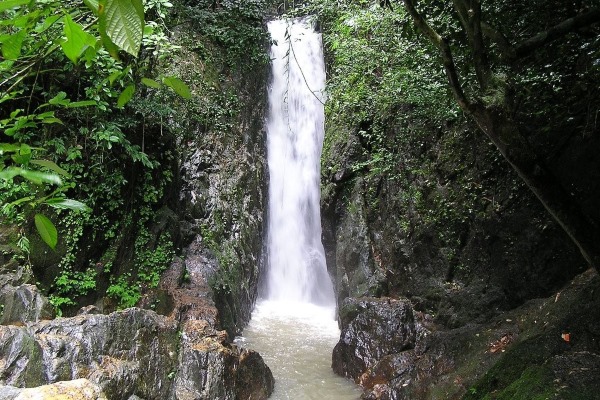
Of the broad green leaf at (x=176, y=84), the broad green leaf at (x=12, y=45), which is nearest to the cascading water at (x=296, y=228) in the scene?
the broad green leaf at (x=176, y=84)

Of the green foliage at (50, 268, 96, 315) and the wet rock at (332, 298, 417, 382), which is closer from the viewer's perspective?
the green foliage at (50, 268, 96, 315)

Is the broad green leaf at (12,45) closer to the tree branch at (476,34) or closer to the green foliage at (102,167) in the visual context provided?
the tree branch at (476,34)

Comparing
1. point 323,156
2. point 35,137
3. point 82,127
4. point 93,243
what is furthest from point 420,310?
point 35,137

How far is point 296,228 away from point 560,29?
32.0 feet

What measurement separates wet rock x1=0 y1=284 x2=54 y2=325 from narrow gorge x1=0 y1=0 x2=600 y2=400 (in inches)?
1.2

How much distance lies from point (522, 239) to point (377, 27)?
540 centimetres

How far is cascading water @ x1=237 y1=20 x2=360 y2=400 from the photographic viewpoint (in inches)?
346

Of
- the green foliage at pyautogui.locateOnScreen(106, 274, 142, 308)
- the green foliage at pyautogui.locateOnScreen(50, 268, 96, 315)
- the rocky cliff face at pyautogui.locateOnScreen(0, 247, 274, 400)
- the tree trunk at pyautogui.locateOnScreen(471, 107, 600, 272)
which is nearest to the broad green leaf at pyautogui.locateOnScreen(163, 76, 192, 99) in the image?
the tree trunk at pyautogui.locateOnScreen(471, 107, 600, 272)

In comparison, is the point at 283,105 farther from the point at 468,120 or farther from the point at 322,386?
the point at 322,386

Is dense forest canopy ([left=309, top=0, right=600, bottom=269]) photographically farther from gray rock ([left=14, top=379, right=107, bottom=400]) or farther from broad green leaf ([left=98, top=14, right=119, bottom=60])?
gray rock ([left=14, top=379, right=107, bottom=400])

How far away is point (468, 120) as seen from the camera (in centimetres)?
702

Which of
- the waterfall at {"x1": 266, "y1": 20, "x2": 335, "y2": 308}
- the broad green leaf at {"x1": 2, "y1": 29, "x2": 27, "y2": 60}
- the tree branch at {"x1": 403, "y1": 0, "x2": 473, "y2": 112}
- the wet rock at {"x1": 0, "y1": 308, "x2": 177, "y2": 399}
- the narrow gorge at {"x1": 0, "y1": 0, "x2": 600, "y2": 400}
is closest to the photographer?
the broad green leaf at {"x1": 2, "y1": 29, "x2": 27, "y2": 60}

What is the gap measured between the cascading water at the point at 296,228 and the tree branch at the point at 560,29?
19.7 ft

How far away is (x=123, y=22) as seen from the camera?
72 centimetres
